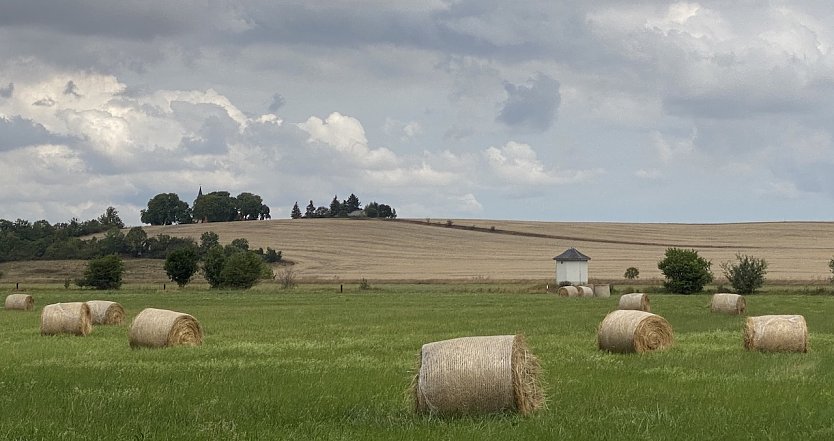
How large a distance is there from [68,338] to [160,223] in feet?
493

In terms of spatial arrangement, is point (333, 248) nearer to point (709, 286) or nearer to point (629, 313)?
point (709, 286)

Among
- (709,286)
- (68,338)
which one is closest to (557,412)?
(68,338)

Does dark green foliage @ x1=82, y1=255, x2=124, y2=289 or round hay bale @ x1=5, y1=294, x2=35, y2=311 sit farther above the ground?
dark green foliage @ x1=82, y1=255, x2=124, y2=289

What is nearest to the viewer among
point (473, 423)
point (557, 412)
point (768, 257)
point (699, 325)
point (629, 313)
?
point (473, 423)

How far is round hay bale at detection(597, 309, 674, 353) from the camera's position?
2322 centimetres

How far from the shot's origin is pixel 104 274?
86.2 m

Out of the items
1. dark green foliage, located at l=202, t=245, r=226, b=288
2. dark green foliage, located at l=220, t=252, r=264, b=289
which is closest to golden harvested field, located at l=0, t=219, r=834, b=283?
dark green foliage, located at l=202, t=245, r=226, b=288

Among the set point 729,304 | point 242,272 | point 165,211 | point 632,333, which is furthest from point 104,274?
point 165,211

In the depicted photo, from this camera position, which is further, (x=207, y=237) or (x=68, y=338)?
(x=207, y=237)

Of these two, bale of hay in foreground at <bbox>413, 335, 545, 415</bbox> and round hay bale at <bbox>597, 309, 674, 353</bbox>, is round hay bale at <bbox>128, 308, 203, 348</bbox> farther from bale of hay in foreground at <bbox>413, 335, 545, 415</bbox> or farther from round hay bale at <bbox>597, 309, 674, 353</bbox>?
bale of hay in foreground at <bbox>413, 335, 545, 415</bbox>

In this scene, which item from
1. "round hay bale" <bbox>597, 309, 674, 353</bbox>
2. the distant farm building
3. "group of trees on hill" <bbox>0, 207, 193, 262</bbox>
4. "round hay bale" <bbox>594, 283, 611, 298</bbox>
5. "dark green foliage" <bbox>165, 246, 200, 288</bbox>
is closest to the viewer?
"round hay bale" <bbox>597, 309, 674, 353</bbox>

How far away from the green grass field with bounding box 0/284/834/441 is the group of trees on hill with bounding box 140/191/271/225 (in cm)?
14744

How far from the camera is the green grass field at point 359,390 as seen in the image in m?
12.6

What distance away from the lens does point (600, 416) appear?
13672 mm
